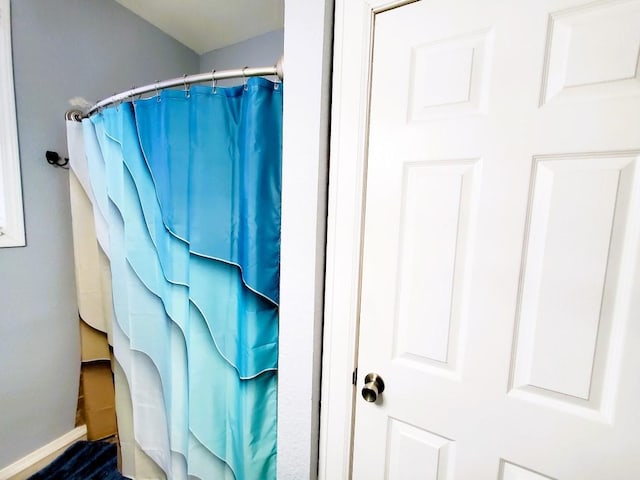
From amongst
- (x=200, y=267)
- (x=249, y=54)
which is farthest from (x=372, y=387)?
(x=249, y=54)

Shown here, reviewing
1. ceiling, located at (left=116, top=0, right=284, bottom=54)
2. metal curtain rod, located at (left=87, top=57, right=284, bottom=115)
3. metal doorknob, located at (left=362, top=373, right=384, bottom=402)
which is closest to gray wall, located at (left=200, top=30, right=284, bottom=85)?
ceiling, located at (left=116, top=0, right=284, bottom=54)

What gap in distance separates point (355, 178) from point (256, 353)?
0.67 metres

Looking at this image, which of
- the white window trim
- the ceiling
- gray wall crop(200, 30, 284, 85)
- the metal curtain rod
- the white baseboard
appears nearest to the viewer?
the metal curtain rod

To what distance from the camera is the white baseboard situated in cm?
125

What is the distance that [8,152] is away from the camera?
1.19 m

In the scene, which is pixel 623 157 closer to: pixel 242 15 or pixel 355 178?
pixel 355 178

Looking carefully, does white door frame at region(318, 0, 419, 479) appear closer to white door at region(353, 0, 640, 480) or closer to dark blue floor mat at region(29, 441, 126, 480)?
white door at region(353, 0, 640, 480)

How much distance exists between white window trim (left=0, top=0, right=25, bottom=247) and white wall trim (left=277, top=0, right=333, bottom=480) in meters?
1.36

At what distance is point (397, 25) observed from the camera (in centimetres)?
66

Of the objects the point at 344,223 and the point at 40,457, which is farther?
the point at 40,457

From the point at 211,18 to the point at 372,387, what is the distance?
2.08 m

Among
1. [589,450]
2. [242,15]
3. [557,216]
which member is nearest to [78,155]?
[242,15]

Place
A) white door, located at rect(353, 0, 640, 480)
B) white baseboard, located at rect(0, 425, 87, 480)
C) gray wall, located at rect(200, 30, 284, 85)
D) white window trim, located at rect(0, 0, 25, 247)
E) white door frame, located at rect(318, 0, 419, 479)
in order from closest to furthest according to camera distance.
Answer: white door, located at rect(353, 0, 640, 480) → white door frame, located at rect(318, 0, 419, 479) → white window trim, located at rect(0, 0, 25, 247) → white baseboard, located at rect(0, 425, 87, 480) → gray wall, located at rect(200, 30, 284, 85)

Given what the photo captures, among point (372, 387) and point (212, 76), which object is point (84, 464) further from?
point (212, 76)
